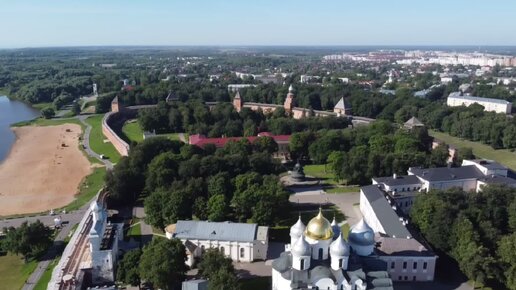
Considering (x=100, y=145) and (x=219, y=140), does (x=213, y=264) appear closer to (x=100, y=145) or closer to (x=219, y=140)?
(x=219, y=140)

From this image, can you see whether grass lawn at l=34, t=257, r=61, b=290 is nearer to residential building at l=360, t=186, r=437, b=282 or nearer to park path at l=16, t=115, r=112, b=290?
park path at l=16, t=115, r=112, b=290

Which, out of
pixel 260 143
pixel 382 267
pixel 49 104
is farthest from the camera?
pixel 49 104

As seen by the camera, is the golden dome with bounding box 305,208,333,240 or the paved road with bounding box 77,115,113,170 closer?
the golden dome with bounding box 305,208,333,240

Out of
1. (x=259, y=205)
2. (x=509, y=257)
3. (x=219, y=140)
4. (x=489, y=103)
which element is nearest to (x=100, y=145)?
(x=219, y=140)

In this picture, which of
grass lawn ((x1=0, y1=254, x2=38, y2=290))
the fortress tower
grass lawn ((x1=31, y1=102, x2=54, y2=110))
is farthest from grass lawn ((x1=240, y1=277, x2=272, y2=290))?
grass lawn ((x1=31, y1=102, x2=54, y2=110))

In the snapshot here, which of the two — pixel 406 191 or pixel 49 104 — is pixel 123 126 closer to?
pixel 49 104

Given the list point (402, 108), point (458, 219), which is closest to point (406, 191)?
point (458, 219)
